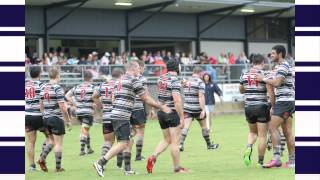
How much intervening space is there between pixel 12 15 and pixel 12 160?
2.19 feet

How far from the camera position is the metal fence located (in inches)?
1179

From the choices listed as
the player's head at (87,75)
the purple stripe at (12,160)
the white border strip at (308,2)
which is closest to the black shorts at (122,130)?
the player's head at (87,75)

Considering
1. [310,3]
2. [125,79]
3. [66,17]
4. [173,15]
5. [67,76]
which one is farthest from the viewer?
[173,15]

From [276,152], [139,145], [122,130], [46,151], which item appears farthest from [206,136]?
[122,130]

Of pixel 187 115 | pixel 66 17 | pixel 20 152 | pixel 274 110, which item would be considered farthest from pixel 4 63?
pixel 66 17

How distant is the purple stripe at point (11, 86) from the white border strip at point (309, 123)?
50.5 inches

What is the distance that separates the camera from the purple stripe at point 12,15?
10.5 feet

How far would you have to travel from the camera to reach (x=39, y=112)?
13.8m

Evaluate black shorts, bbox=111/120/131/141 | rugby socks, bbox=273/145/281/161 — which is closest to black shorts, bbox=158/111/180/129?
black shorts, bbox=111/120/131/141

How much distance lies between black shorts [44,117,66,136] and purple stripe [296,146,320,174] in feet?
35.5

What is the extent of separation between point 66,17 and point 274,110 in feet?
82.9

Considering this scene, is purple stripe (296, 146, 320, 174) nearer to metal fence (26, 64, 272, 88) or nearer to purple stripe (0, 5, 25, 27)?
purple stripe (0, 5, 25, 27)

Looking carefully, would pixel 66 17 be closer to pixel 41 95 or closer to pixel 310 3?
pixel 41 95

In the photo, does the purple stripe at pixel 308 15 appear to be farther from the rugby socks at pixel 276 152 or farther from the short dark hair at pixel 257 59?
the rugby socks at pixel 276 152
